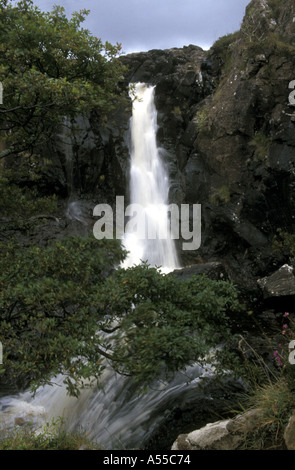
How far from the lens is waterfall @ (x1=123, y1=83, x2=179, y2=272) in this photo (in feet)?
53.8

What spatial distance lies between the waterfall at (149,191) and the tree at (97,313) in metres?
9.66

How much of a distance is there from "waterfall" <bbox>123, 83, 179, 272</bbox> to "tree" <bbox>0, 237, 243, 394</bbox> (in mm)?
9662

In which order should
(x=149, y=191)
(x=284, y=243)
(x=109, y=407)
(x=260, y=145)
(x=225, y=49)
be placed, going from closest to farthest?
1. (x=109, y=407)
2. (x=284, y=243)
3. (x=260, y=145)
4. (x=149, y=191)
5. (x=225, y=49)

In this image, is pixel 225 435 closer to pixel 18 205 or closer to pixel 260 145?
pixel 18 205

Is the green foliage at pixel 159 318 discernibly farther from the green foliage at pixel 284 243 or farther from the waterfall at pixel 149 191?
the waterfall at pixel 149 191

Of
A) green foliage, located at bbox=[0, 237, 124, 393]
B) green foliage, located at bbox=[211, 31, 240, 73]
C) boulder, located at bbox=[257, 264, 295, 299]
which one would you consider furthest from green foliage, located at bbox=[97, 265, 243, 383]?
green foliage, located at bbox=[211, 31, 240, 73]

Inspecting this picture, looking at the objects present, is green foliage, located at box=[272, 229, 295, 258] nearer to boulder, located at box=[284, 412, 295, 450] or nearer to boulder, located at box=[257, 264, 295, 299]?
boulder, located at box=[257, 264, 295, 299]

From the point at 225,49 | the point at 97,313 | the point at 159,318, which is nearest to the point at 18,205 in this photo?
the point at 97,313

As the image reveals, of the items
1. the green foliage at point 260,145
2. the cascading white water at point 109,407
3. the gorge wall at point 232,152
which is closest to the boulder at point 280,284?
the gorge wall at point 232,152

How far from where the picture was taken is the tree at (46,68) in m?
6.81

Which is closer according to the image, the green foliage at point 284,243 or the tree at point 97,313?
the tree at point 97,313

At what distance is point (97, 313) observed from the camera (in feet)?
17.4

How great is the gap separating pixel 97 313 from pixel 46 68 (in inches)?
232

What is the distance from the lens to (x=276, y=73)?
45.3 ft
